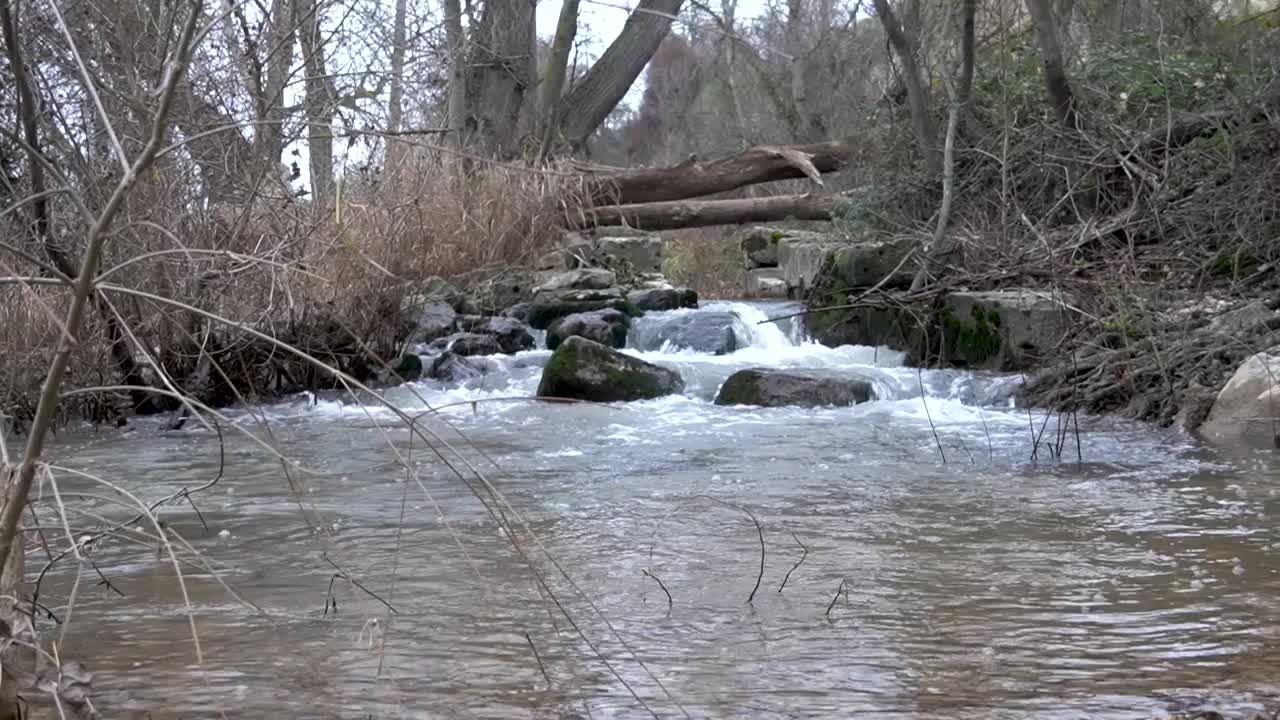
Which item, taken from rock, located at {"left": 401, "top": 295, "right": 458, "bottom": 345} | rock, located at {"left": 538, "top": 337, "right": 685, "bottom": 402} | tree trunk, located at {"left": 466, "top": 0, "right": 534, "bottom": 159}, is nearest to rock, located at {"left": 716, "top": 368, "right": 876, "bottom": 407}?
rock, located at {"left": 538, "top": 337, "right": 685, "bottom": 402}

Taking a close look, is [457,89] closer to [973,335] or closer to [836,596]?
[973,335]

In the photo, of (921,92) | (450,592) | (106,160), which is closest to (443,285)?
(921,92)

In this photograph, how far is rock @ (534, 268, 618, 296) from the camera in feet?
49.5

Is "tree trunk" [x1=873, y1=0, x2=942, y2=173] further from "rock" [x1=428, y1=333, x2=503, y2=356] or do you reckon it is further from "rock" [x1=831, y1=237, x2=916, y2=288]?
"rock" [x1=428, y1=333, x2=503, y2=356]

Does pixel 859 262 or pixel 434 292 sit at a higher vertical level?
pixel 859 262

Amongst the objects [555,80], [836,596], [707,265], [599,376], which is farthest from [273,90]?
[707,265]

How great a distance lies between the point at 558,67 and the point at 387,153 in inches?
265

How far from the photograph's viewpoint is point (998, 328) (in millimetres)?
11062

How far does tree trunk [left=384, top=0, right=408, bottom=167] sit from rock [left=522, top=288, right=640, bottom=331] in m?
3.17

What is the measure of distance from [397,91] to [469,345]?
3.04 meters

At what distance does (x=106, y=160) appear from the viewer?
7.11 metres

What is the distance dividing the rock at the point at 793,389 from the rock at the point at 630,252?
6.29 meters

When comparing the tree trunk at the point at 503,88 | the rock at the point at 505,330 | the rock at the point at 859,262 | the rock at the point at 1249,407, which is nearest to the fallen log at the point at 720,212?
the tree trunk at the point at 503,88

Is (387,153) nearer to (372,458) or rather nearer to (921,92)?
(372,458)
